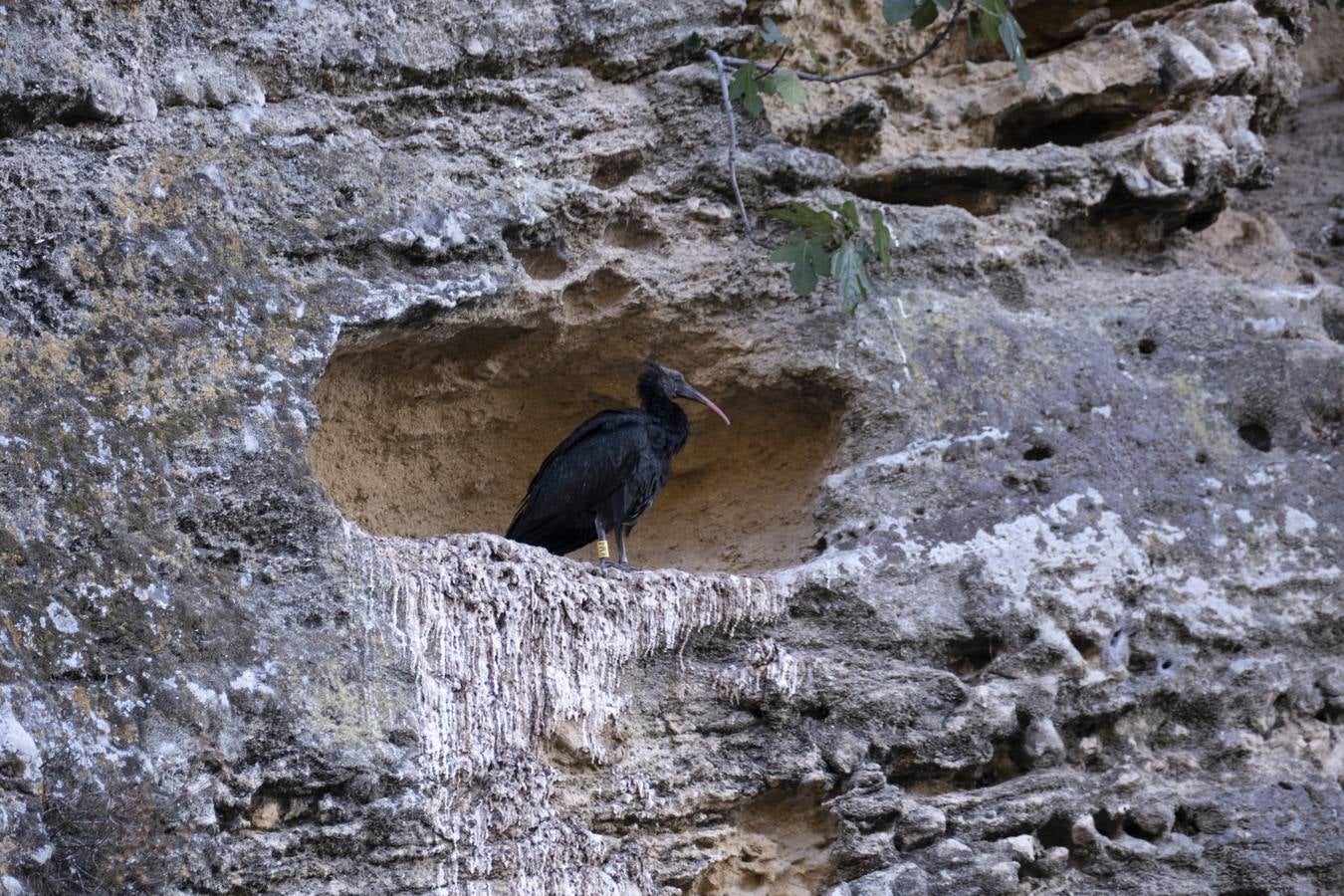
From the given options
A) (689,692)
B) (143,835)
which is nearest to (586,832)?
(689,692)

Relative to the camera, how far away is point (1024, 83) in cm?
716

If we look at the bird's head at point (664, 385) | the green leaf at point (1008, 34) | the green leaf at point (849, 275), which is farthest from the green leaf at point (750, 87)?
A: the bird's head at point (664, 385)

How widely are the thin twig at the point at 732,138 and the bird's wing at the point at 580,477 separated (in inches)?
34.0

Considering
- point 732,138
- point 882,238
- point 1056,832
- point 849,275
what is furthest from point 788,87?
point 1056,832

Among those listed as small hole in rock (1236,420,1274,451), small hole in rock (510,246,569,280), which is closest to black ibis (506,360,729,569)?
small hole in rock (510,246,569,280)

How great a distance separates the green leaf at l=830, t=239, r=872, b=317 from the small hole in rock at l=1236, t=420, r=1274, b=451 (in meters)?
1.62

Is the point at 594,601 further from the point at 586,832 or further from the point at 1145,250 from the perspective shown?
the point at 1145,250

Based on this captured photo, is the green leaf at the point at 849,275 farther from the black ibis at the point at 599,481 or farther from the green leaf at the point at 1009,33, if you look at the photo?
the green leaf at the point at 1009,33

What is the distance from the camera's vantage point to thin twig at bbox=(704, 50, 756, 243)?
21.4ft

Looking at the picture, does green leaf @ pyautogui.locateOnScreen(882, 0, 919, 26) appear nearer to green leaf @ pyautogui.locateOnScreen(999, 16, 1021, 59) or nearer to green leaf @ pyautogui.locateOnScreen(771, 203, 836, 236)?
green leaf @ pyautogui.locateOnScreen(999, 16, 1021, 59)

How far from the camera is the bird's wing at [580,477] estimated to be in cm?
632

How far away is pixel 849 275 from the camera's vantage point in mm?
6230

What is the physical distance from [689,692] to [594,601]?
0.45 meters

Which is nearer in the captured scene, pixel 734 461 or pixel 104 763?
pixel 104 763
